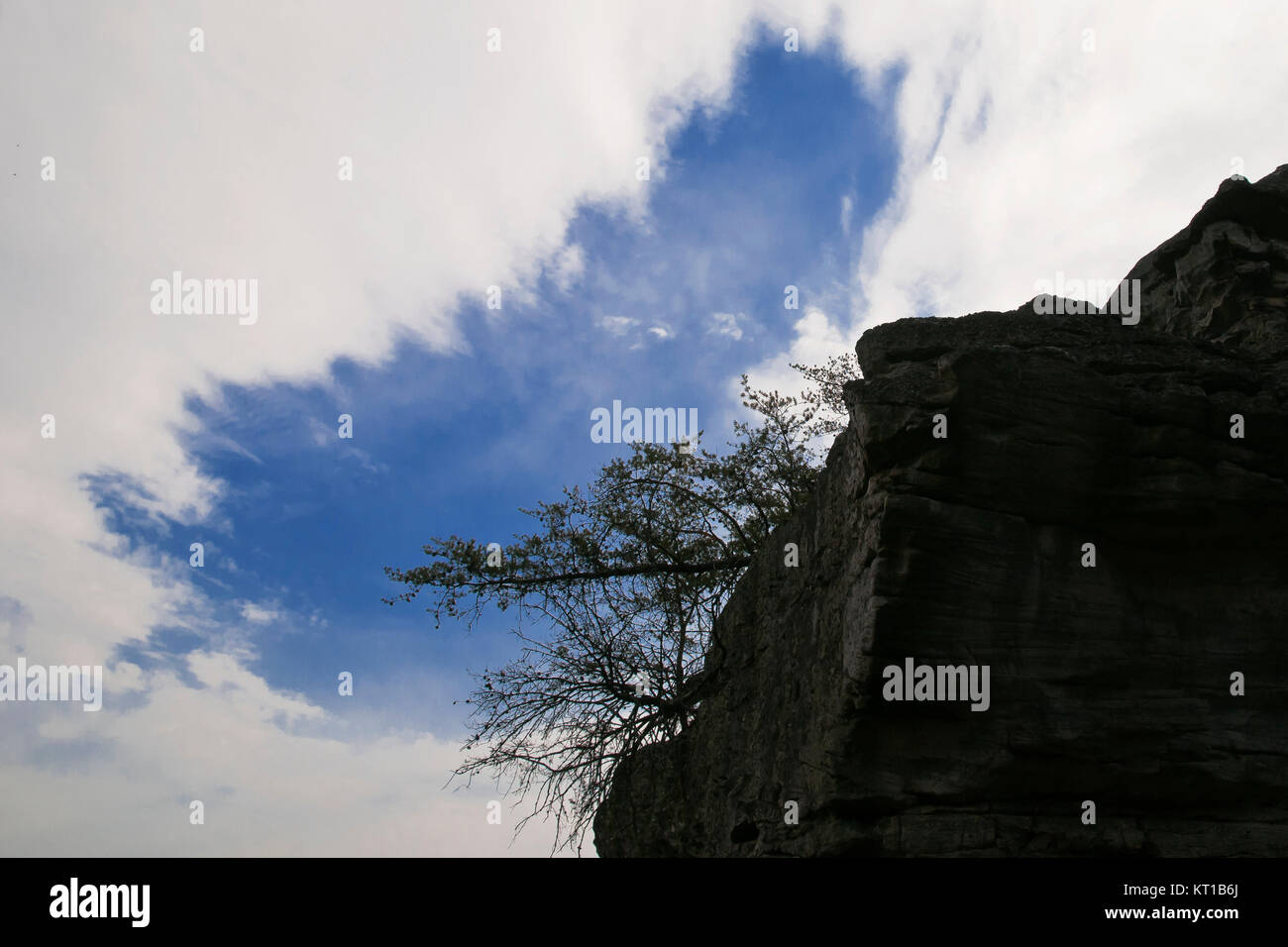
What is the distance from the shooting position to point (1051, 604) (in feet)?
28.1

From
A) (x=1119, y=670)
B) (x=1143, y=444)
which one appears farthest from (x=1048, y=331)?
(x=1119, y=670)

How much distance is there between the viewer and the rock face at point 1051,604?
27.2 ft

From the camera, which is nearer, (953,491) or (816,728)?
(953,491)

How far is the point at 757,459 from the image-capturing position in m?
16.6

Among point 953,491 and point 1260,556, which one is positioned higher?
point 953,491

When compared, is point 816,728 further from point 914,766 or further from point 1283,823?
point 1283,823

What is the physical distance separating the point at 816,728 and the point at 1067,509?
3.14 m

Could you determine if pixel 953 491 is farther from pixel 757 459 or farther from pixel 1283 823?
pixel 757 459

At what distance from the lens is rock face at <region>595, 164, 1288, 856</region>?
830 cm
